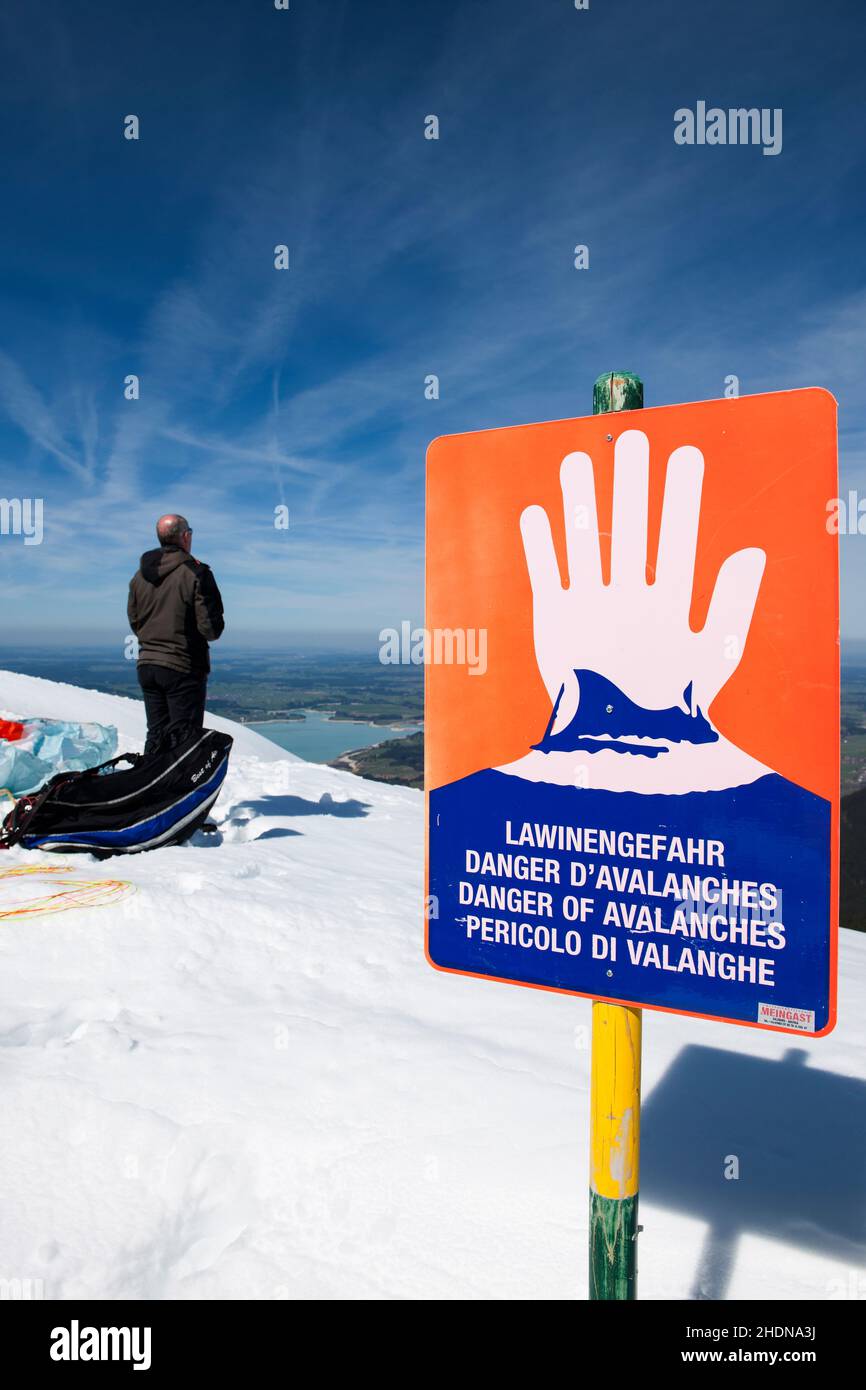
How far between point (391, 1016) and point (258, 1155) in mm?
830

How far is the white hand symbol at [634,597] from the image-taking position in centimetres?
132

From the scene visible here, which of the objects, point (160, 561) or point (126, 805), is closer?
point (126, 805)

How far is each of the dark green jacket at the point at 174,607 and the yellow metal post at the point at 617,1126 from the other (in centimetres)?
416

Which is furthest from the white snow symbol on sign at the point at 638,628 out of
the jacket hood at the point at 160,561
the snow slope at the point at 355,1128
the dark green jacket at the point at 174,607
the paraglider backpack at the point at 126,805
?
the jacket hood at the point at 160,561

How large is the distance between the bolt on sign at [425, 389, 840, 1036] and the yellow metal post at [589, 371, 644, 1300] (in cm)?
8

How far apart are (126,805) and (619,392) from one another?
4.15 meters

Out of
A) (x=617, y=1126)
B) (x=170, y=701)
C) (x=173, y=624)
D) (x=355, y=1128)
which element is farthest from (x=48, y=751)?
(x=617, y=1126)

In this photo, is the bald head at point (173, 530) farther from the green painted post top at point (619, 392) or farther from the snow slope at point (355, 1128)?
the green painted post top at point (619, 392)

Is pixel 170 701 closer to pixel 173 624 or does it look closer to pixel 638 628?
pixel 173 624

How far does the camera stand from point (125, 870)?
420 cm

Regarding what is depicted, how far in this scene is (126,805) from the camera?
4777 millimetres

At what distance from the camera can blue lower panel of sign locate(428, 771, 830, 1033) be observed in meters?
1.29
